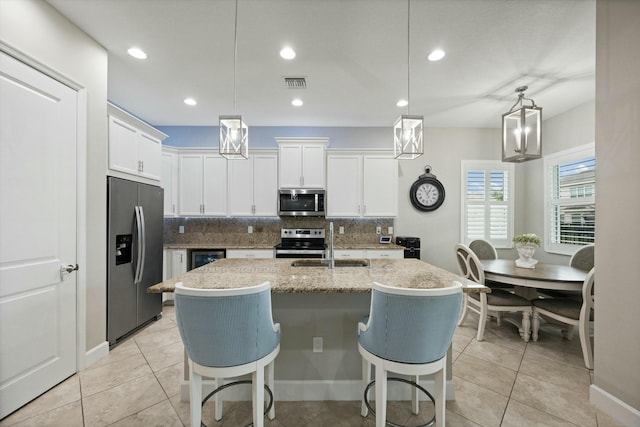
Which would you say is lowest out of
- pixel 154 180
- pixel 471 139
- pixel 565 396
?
pixel 565 396

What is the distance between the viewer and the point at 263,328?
1.37 m

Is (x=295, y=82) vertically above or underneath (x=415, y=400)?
above

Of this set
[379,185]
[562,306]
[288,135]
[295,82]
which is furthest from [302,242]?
[562,306]

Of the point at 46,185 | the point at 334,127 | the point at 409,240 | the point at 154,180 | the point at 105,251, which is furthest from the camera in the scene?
the point at 334,127

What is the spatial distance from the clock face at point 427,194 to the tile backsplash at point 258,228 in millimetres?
584

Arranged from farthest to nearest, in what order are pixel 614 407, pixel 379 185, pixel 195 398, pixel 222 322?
1. pixel 379 185
2. pixel 614 407
3. pixel 195 398
4. pixel 222 322

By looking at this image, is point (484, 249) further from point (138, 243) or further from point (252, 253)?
point (138, 243)

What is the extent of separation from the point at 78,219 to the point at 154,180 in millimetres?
1217

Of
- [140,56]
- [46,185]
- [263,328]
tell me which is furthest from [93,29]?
[263,328]

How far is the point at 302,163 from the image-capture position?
13.9 ft

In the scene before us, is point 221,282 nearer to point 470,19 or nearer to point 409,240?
point 470,19

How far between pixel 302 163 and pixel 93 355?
3.30m

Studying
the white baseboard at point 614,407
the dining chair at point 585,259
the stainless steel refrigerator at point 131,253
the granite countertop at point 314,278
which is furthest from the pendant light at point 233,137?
the dining chair at point 585,259

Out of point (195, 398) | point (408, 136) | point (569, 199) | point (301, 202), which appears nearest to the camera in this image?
point (195, 398)
